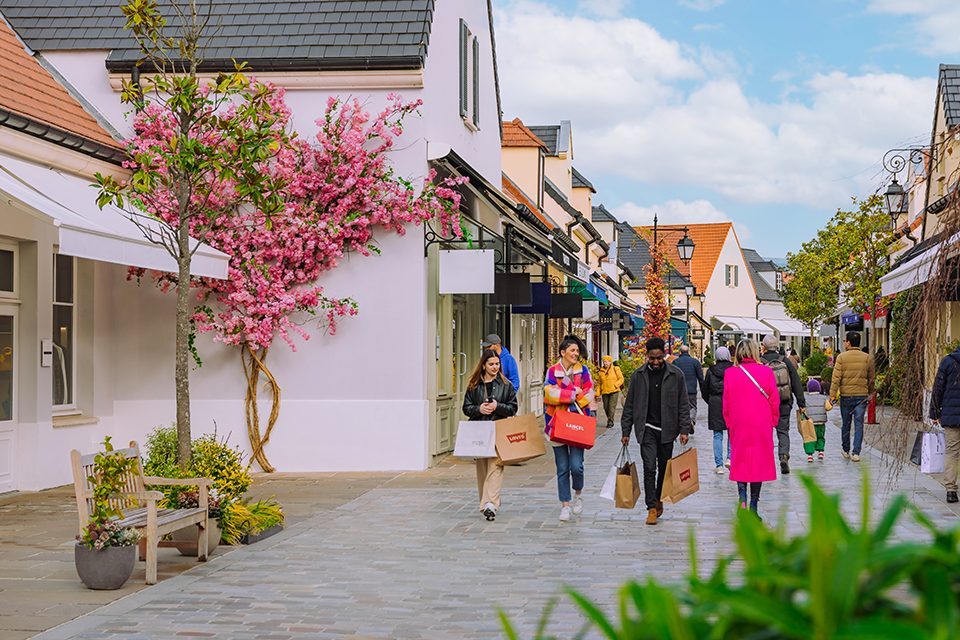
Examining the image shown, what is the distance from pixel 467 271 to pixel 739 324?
58318mm

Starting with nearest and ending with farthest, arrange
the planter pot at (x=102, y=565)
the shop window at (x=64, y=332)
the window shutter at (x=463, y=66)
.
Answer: the planter pot at (x=102, y=565)
the shop window at (x=64, y=332)
the window shutter at (x=463, y=66)

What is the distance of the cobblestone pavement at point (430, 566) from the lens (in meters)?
7.04

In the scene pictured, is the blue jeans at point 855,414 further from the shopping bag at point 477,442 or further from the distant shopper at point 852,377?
the shopping bag at point 477,442

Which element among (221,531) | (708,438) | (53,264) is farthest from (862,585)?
(708,438)

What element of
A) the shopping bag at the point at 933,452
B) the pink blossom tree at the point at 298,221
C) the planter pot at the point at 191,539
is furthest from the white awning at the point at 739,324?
the planter pot at the point at 191,539

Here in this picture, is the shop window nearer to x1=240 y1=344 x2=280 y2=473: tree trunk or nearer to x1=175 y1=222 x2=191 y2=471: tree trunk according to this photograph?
x1=240 y1=344 x2=280 y2=473: tree trunk

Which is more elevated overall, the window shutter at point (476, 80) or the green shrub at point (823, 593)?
the window shutter at point (476, 80)

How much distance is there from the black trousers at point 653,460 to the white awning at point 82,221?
5020mm

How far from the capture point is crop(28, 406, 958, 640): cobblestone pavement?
704 centimetres

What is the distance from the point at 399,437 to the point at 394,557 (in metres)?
6.48

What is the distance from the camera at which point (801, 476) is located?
1959mm

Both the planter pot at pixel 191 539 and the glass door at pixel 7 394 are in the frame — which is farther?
the glass door at pixel 7 394

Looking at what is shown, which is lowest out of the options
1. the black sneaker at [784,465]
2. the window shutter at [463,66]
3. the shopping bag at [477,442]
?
the black sneaker at [784,465]

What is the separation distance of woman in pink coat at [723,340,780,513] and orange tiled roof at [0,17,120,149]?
26.2ft
